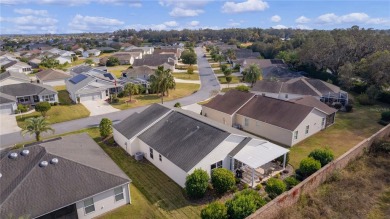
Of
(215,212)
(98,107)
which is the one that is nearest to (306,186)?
(215,212)

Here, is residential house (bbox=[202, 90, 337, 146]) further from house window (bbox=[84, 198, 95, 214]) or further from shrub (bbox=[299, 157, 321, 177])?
house window (bbox=[84, 198, 95, 214])

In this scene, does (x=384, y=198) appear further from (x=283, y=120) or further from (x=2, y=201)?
(x=2, y=201)

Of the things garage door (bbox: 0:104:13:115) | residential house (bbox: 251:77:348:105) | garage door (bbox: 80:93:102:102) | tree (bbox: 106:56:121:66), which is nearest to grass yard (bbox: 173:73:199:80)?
residential house (bbox: 251:77:348:105)

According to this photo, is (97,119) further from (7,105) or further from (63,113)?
(7,105)

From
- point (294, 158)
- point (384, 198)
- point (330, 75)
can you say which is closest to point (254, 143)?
point (294, 158)

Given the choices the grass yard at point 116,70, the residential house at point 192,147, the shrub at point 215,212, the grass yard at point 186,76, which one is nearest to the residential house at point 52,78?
the grass yard at point 116,70
